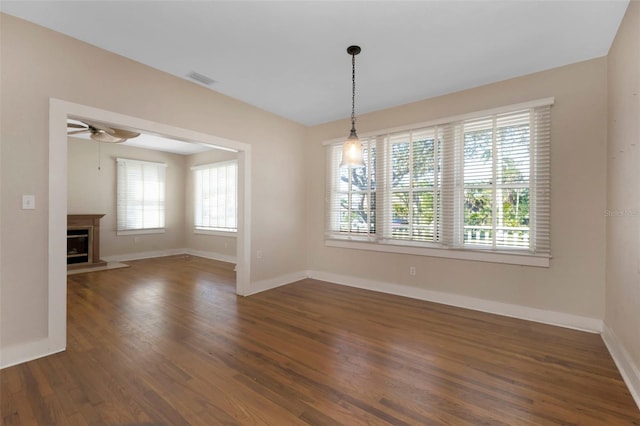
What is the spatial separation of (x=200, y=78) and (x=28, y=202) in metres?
2.11

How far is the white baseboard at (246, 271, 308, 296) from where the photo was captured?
431 cm

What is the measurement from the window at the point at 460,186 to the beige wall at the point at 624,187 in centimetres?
53

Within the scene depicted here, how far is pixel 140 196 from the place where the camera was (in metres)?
7.27

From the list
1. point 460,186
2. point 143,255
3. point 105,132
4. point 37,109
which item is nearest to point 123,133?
point 105,132

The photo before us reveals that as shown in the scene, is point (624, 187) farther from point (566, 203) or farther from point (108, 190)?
point (108, 190)

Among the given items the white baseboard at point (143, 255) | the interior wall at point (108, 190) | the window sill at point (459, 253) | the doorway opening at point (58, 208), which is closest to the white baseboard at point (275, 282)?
the window sill at point (459, 253)

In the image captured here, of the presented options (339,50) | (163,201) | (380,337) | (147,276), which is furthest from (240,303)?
(163,201)

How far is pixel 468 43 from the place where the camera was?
267 centimetres

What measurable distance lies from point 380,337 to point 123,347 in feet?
7.89

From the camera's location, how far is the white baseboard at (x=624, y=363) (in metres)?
1.93

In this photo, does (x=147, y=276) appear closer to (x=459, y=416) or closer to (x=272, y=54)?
(x=272, y=54)

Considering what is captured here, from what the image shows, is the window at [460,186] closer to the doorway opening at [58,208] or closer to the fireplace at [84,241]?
the doorway opening at [58,208]

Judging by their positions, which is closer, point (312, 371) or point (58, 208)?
point (312, 371)

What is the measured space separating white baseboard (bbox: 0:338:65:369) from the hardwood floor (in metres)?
0.08
